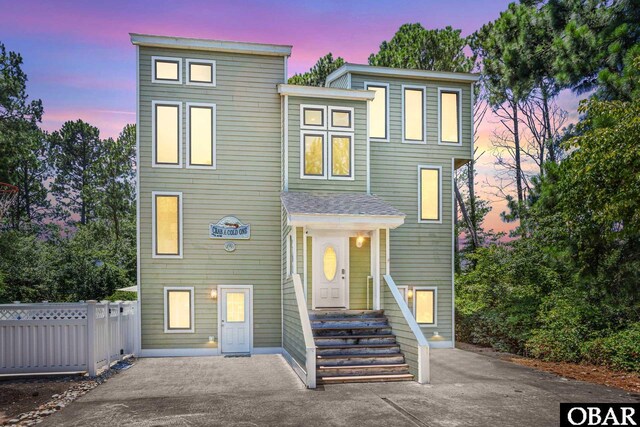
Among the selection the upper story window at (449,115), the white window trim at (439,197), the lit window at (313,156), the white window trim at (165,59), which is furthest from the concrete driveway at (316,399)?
the white window trim at (165,59)

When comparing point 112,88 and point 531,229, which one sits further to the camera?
point 112,88

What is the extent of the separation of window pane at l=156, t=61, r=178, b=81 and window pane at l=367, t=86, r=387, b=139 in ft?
18.2

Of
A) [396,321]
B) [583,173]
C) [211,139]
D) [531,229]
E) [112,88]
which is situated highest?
[112,88]

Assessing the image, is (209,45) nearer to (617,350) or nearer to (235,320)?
(235,320)

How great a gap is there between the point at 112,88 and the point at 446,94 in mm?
22454

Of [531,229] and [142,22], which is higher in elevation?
[142,22]

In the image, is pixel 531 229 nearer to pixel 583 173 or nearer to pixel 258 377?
pixel 583 173

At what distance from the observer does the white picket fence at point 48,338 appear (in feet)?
31.0

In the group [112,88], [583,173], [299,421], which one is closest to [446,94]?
[583,173]

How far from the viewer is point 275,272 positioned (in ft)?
43.5

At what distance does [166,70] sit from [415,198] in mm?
7967

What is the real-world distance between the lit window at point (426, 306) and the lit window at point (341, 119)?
17.3 feet

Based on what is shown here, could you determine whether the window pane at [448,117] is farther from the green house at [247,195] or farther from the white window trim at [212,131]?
the white window trim at [212,131]

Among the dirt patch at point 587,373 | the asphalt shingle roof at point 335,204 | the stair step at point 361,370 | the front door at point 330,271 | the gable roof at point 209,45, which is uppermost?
the gable roof at point 209,45
